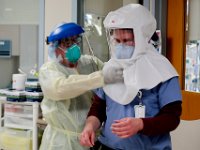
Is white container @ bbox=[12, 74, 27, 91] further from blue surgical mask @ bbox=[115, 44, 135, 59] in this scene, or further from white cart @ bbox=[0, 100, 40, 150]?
blue surgical mask @ bbox=[115, 44, 135, 59]

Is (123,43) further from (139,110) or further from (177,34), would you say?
(177,34)

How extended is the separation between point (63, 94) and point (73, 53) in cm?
26

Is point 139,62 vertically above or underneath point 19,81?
above

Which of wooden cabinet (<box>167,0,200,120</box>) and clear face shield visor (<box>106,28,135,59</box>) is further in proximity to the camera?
wooden cabinet (<box>167,0,200,120</box>)

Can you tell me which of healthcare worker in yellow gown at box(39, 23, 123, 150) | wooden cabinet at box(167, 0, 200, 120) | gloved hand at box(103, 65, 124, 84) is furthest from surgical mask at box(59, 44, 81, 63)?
wooden cabinet at box(167, 0, 200, 120)

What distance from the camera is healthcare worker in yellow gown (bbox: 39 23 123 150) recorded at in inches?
59.3

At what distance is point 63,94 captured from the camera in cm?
148

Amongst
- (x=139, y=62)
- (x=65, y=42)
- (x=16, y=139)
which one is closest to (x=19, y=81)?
(x=16, y=139)

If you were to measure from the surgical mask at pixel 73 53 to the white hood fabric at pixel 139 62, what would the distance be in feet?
1.55

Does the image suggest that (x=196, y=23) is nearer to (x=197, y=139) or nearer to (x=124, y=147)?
(x=197, y=139)

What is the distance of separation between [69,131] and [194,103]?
0.85 metres

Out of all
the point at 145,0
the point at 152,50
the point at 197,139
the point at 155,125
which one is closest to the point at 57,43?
the point at 152,50

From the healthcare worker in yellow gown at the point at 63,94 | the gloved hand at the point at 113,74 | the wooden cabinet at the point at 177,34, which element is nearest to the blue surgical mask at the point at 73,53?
the healthcare worker in yellow gown at the point at 63,94

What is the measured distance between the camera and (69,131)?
1590 millimetres
